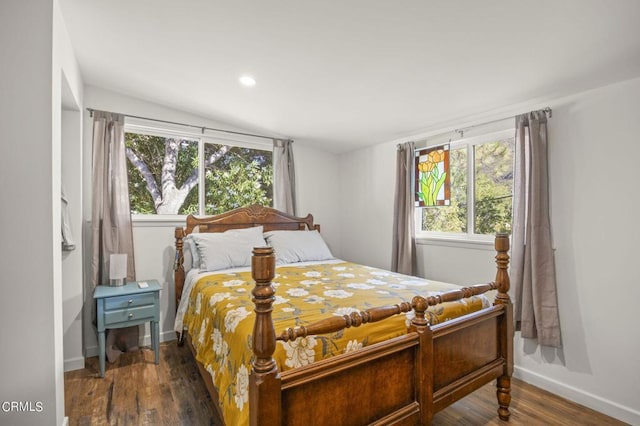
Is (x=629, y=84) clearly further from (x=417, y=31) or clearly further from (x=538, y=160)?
(x=417, y=31)

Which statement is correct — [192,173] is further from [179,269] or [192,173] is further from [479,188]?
[479,188]

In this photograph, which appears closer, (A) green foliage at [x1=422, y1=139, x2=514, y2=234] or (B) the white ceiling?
(B) the white ceiling

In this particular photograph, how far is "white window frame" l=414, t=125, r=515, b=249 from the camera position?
276 cm

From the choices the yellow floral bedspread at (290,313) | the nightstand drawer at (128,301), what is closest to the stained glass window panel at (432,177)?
the yellow floral bedspread at (290,313)

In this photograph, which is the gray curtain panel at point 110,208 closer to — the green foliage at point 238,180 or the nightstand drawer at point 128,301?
the nightstand drawer at point 128,301

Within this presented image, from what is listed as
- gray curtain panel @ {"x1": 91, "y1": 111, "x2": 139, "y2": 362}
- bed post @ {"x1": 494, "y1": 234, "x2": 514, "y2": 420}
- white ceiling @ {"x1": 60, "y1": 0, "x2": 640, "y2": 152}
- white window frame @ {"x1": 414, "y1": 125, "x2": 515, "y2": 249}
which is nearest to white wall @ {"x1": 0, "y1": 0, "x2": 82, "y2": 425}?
white ceiling @ {"x1": 60, "y1": 0, "x2": 640, "y2": 152}

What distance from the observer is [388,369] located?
1.48 metres

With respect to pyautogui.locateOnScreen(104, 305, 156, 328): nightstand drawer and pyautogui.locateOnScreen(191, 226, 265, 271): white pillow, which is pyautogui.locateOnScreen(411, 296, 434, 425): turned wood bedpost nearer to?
pyautogui.locateOnScreen(191, 226, 265, 271): white pillow

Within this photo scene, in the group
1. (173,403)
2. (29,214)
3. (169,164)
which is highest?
(169,164)

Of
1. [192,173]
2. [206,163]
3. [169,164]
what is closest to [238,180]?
[206,163]

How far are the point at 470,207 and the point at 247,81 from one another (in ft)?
7.45

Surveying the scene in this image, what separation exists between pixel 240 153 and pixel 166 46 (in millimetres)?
1629

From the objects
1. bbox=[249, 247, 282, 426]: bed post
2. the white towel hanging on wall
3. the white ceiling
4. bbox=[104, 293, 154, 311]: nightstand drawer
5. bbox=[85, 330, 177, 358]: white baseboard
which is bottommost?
bbox=[85, 330, 177, 358]: white baseboard

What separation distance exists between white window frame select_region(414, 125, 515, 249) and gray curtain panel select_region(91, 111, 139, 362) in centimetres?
286
